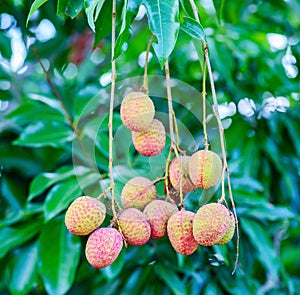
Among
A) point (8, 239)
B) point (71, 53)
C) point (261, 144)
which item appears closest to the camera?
point (8, 239)

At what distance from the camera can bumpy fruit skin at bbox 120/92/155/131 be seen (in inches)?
24.9

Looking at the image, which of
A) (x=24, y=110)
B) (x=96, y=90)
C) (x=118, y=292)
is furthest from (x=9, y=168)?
(x=118, y=292)

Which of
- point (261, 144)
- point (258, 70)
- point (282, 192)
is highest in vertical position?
point (258, 70)

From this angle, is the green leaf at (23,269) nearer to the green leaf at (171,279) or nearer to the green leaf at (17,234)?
→ the green leaf at (17,234)

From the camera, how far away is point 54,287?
37.9 inches

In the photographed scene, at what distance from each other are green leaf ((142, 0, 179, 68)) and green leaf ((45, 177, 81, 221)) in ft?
1.55

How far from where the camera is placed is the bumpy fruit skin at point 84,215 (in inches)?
23.2

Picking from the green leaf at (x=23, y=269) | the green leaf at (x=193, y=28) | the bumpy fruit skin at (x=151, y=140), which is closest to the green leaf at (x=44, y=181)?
the green leaf at (x=23, y=269)

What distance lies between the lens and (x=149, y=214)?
62 cm

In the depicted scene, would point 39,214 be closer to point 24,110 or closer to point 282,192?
point 24,110

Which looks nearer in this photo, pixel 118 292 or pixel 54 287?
pixel 54 287

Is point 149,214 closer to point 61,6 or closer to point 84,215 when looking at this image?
point 84,215

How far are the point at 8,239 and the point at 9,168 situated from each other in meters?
0.24

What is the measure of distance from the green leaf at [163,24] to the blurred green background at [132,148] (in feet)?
0.91
